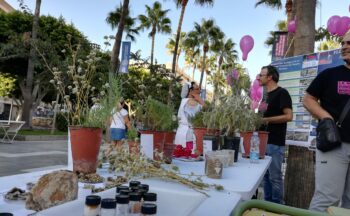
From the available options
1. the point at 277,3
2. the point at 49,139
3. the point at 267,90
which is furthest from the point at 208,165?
the point at 277,3

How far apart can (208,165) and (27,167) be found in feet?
20.8

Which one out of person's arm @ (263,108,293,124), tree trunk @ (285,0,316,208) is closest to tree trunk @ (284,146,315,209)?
tree trunk @ (285,0,316,208)

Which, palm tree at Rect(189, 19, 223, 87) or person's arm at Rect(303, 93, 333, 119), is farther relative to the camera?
palm tree at Rect(189, 19, 223, 87)

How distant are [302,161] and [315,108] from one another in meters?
2.20

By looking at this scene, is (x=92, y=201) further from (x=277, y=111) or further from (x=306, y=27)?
(x=306, y=27)

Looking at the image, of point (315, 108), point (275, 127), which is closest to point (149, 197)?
point (315, 108)

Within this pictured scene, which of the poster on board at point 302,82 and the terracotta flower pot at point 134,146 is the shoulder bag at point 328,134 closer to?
the terracotta flower pot at point 134,146

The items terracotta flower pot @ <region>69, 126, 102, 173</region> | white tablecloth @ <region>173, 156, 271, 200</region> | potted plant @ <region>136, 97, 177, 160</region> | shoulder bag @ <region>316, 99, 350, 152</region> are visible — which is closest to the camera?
white tablecloth @ <region>173, 156, 271, 200</region>

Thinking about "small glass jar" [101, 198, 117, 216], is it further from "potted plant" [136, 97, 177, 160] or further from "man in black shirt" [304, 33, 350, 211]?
"man in black shirt" [304, 33, 350, 211]

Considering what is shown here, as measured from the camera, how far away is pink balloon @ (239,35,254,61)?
24.0ft

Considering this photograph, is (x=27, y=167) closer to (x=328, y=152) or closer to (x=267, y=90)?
(x=267, y=90)

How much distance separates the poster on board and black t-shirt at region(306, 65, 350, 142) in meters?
1.89

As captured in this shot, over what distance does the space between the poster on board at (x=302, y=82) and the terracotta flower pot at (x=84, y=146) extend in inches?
134

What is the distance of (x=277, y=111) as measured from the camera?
4.07 meters
